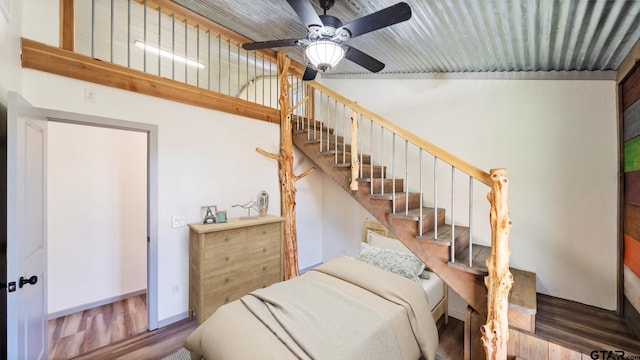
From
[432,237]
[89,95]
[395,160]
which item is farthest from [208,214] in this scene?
[395,160]

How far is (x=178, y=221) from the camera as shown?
2.60 metres

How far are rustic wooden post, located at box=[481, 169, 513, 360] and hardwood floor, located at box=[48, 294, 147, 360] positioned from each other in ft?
10.1

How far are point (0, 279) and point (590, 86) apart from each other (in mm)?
4564

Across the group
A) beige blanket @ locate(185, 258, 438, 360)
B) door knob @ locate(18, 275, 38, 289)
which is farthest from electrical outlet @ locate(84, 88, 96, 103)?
beige blanket @ locate(185, 258, 438, 360)

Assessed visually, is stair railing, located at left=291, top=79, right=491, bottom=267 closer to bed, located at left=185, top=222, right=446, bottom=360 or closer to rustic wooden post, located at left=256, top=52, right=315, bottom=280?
rustic wooden post, located at left=256, top=52, right=315, bottom=280

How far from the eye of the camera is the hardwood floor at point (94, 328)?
2.17 m

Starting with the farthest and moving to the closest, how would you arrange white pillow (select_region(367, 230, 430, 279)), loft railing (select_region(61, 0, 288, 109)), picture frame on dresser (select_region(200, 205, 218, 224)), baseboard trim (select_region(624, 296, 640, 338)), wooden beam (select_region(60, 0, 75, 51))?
1. white pillow (select_region(367, 230, 430, 279))
2. picture frame on dresser (select_region(200, 205, 218, 224))
3. loft railing (select_region(61, 0, 288, 109))
4. wooden beam (select_region(60, 0, 75, 51))
5. baseboard trim (select_region(624, 296, 640, 338))

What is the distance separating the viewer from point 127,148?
303 centimetres

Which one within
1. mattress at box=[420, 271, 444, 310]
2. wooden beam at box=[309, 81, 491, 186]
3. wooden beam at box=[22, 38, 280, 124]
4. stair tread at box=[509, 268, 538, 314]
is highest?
wooden beam at box=[22, 38, 280, 124]

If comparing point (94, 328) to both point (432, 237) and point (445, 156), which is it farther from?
point (445, 156)

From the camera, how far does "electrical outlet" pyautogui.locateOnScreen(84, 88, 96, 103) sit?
83.0 inches

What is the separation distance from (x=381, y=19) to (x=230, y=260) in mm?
2512

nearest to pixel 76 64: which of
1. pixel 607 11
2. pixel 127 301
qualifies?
pixel 127 301

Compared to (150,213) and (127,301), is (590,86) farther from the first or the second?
(127,301)
